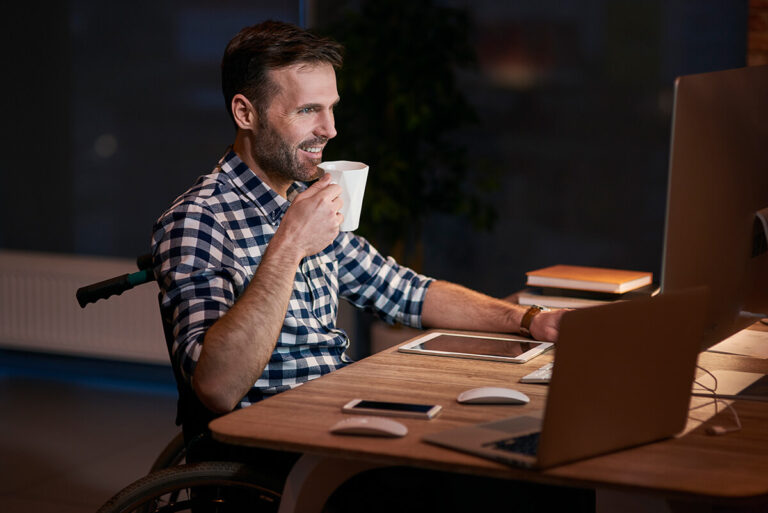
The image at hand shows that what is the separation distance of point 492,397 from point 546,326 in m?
0.51

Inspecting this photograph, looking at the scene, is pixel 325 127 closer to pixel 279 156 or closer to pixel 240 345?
pixel 279 156

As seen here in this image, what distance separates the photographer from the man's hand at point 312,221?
1617 millimetres

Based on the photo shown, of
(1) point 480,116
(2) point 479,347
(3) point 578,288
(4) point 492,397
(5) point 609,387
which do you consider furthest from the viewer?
(1) point 480,116

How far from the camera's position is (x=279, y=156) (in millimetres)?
1846

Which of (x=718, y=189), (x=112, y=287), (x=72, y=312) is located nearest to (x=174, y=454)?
(x=112, y=287)

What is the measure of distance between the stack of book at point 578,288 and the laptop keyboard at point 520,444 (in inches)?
37.3

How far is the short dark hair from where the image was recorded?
1.83 meters

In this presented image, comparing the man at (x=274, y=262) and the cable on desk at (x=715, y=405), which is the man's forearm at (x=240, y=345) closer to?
the man at (x=274, y=262)

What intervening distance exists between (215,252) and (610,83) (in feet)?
8.05

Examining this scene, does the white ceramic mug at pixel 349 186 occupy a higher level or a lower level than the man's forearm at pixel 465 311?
higher

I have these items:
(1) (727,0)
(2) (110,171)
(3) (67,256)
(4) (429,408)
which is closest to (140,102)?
(2) (110,171)

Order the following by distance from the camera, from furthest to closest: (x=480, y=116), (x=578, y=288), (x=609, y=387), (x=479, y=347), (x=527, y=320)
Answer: (x=480, y=116) < (x=578, y=288) < (x=527, y=320) < (x=479, y=347) < (x=609, y=387)

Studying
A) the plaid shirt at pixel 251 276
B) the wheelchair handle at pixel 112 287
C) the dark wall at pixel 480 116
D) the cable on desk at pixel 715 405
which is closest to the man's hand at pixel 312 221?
the plaid shirt at pixel 251 276

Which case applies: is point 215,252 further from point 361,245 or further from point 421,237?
point 421,237
